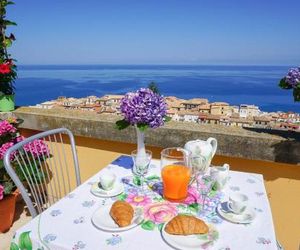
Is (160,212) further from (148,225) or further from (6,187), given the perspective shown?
(6,187)

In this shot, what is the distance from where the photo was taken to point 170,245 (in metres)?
0.72

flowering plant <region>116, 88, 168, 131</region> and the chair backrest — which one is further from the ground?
flowering plant <region>116, 88, 168, 131</region>

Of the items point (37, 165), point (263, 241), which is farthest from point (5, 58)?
point (263, 241)

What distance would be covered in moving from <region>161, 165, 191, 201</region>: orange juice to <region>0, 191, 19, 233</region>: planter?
4.55ft

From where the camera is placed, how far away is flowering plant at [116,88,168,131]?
3.38ft

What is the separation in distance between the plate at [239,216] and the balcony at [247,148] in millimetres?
594

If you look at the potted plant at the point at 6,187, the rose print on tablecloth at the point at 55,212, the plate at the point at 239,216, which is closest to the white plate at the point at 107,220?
the rose print on tablecloth at the point at 55,212

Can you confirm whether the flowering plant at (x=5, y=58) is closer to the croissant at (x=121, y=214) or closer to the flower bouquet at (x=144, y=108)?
the flower bouquet at (x=144, y=108)

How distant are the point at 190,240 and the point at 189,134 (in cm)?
87

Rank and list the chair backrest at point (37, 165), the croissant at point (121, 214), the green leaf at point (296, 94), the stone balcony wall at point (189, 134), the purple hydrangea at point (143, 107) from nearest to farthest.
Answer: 1. the croissant at point (121, 214)
2. the purple hydrangea at point (143, 107)
3. the chair backrest at point (37, 165)
4. the green leaf at point (296, 94)
5. the stone balcony wall at point (189, 134)

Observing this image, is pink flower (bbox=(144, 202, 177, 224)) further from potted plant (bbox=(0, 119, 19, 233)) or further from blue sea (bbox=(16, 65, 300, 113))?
potted plant (bbox=(0, 119, 19, 233))

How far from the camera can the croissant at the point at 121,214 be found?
2.65ft

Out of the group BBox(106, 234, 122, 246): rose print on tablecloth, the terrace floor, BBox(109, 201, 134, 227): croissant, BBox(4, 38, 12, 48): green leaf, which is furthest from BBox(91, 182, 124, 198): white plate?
BBox(4, 38, 12, 48): green leaf

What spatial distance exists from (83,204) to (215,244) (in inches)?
18.8
